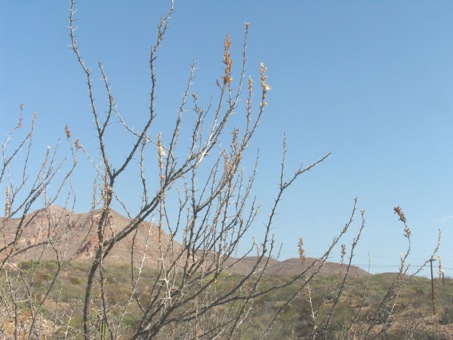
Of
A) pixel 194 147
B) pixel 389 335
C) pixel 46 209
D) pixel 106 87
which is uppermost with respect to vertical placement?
pixel 106 87

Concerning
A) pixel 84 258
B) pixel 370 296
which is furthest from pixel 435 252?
pixel 84 258

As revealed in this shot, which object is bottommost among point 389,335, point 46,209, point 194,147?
point 389,335

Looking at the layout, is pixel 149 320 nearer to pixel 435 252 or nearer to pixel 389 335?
A: pixel 435 252

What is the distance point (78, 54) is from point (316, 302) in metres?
16.9

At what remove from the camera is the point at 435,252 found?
301cm

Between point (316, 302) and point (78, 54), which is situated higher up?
point (78, 54)

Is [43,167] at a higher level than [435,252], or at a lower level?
higher

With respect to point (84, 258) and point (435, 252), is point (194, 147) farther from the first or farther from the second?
point (84, 258)

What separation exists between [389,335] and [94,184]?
40.3ft

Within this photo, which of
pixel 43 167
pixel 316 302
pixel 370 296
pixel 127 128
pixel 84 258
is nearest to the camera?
pixel 127 128

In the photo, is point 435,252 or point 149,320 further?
point 435,252

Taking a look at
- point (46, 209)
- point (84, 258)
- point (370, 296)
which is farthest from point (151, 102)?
point (84, 258)

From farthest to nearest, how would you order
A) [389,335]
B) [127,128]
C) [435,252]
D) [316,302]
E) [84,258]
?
[84,258]
[316,302]
[389,335]
[435,252]
[127,128]

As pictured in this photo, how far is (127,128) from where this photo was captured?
6.95ft
